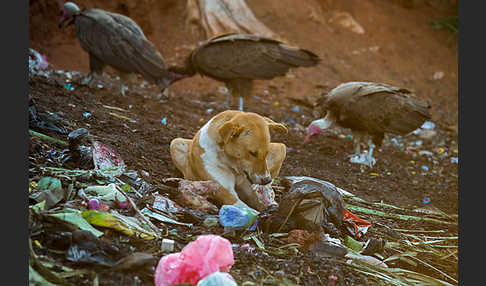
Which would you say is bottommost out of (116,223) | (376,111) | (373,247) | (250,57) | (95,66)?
(376,111)

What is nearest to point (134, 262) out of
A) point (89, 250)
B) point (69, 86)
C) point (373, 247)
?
point (89, 250)

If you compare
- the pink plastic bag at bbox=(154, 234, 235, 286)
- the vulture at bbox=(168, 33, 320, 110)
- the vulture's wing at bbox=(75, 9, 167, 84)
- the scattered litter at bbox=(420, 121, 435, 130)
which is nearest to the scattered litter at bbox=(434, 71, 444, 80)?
the scattered litter at bbox=(420, 121, 435, 130)

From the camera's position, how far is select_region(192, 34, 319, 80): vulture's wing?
5.49 meters

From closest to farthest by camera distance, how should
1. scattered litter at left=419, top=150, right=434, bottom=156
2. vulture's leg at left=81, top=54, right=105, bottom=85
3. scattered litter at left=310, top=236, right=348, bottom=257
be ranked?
1. scattered litter at left=310, top=236, right=348, bottom=257
2. vulture's leg at left=81, top=54, right=105, bottom=85
3. scattered litter at left=419, top=150, right=434, bottom=156

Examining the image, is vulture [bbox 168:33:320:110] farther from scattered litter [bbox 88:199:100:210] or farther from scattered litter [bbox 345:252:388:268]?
scattered litter [bbox 88:199:100:210]

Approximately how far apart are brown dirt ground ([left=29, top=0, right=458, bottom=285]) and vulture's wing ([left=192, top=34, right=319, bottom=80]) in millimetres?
479

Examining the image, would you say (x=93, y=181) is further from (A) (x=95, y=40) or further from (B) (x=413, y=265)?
(A) (x=95, y=40)

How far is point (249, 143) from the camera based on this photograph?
238 centimetres

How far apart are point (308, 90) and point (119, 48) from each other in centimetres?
272

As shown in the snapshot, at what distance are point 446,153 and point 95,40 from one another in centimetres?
376

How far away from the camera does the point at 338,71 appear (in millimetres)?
7496

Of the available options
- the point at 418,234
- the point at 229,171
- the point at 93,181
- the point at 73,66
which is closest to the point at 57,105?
the point at 93,181

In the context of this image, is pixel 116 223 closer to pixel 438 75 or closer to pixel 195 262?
pixel 195 262

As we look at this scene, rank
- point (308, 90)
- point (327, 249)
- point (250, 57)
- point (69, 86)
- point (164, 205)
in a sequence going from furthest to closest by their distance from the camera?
point (308, 90)
point (250, 57)
point (69, 86)
point (164, 205)
point (327, 249)
